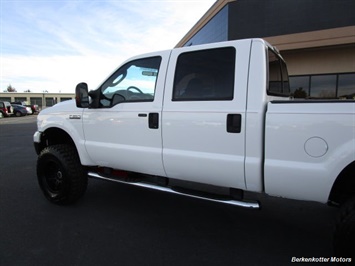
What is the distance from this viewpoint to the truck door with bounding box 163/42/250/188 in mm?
3004

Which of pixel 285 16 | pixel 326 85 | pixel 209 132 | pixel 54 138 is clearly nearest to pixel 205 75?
pixel 209 132

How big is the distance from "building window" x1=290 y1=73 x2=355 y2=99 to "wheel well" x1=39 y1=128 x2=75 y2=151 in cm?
1265

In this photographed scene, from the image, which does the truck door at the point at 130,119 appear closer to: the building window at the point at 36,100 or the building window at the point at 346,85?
the building window at the point at 346,85

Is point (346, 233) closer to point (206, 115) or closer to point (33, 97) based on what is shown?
point (206, 115)

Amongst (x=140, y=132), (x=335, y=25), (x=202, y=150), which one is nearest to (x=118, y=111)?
(x=140, y=132)

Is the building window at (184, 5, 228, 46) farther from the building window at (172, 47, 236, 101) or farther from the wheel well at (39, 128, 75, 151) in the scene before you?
the building window at (172, 47, 236, 101)

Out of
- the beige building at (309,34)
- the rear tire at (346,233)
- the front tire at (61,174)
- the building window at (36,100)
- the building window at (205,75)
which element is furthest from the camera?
the building window at (36,100)

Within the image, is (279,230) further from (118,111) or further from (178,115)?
(118,111)

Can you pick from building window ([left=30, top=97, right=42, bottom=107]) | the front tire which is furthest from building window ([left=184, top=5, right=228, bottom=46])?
building window ([left=30, top=97, right=42, bottom=107])

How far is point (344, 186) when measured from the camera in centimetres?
277

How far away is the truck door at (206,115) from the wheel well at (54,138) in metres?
2.10

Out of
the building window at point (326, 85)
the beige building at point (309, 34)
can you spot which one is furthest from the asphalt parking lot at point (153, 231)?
the building window at point (326, 85)

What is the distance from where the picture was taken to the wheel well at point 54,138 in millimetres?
4727

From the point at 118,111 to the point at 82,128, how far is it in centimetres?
71
